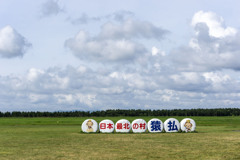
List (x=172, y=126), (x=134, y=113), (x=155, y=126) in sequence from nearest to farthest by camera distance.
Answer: (x=155, y=126) < (x=172, y=126) < (x=134, y=113)

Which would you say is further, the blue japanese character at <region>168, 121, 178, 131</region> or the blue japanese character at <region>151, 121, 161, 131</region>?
the blue japanese character at <region>168, 121, 178, 131</region>

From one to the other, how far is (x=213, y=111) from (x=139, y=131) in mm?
96704

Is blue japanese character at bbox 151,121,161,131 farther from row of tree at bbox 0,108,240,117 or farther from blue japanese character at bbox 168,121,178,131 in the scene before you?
row of tree at bbox 0,108,240,117

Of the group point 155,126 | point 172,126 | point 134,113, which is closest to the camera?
point 155,126

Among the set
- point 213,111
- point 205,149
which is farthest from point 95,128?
point 213,111

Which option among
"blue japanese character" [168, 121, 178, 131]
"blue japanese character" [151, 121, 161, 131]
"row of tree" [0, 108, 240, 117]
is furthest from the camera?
"row of tree" [0, 108, 240, 117]

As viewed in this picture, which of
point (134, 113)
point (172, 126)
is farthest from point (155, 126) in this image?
point (134, 113)

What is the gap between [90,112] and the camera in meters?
132

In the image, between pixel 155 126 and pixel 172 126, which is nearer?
pixel 155 126

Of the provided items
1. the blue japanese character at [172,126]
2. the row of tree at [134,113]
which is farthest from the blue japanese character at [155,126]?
the row of tree at [134,113]

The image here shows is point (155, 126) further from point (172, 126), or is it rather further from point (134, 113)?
point (134, 113)

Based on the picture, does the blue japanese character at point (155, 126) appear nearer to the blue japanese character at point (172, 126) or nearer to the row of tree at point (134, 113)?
the blue japanese character at point (172, 126)

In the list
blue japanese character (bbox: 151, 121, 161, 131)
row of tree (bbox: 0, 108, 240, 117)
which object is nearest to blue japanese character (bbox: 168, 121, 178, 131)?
blue japanese character (bbox: 151, 121, 161, 131)

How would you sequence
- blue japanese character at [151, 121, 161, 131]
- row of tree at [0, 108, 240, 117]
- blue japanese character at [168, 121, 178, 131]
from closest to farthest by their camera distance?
blue japanese character at [151, 121, 161, 131]
blue japanese character at [168, 121, 178, 131]
row of tree at [0, 108, 240, 117]
